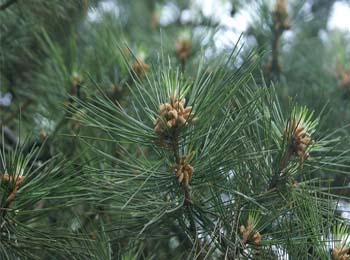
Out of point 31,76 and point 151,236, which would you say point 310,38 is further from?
point 151,236

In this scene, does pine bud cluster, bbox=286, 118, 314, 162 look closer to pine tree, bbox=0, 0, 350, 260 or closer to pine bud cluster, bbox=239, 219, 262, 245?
pine tree, bbox=0, 0, 350, 260

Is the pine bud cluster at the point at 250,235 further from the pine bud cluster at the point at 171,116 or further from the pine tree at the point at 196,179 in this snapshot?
the pine bud cluster at the point at 171,116

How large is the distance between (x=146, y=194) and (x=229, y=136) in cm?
14

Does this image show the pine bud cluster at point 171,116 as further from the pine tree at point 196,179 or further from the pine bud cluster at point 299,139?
the pine bud cluster at point 299,139

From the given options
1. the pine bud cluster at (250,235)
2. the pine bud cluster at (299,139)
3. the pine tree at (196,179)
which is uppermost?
the pine bud cluster at (299,139)

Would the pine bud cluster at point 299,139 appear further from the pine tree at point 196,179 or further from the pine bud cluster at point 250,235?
the pine bud cluster at point 250,235

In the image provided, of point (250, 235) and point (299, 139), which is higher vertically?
point (299, 139)

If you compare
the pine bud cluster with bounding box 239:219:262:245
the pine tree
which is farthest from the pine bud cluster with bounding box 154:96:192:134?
the pine bud cluster with bounding box 239:219:262:245

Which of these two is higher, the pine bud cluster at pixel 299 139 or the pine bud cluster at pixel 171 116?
the pine bud cluster at pixel 299 139

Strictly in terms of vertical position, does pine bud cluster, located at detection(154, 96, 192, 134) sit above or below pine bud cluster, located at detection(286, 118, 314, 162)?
below

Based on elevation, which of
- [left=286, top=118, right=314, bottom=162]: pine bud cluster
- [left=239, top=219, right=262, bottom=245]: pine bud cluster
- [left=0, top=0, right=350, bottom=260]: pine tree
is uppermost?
[left=286, top=118, right=314, bottom=162]: pine bud cluster

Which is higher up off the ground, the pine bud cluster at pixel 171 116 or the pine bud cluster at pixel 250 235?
the pine bud cluster at pixel 171 116

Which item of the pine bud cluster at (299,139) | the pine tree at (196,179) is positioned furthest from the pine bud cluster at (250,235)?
the pine bud cluster at (299,139)

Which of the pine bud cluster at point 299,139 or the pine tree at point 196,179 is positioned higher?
the pine bud cluster at point 299,139
